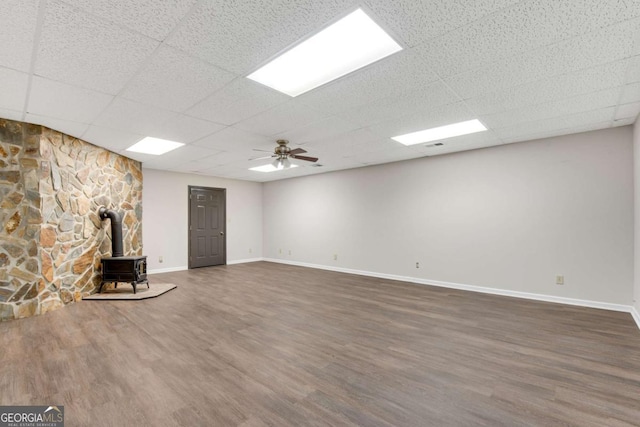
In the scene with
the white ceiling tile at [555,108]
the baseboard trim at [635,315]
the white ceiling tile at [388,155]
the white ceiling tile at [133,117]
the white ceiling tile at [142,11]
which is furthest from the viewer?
the white ceiling tile at [388,155]

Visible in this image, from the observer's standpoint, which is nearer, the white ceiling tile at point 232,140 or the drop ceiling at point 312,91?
the drop ceiling at point 312,91

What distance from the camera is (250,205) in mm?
8758

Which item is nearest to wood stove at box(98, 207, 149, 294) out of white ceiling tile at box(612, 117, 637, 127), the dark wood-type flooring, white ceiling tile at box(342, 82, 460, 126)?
the dark wood-type flooring

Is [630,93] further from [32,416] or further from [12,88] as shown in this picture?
[12,88]

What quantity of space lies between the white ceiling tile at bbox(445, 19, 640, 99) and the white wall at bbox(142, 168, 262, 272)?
6.56m

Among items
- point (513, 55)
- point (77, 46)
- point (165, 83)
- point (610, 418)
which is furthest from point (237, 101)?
point (610, 418)

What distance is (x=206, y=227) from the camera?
25.2 ft

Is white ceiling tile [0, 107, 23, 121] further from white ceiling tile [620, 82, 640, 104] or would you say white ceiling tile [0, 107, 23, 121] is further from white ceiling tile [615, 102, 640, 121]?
white ceiling tile [615, 102, 640, 121]

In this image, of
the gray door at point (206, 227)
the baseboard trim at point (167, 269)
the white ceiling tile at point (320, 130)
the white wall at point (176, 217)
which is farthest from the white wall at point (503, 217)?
the baseboard trim at point (167, 269)

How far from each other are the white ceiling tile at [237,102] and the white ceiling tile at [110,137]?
4.85 feet

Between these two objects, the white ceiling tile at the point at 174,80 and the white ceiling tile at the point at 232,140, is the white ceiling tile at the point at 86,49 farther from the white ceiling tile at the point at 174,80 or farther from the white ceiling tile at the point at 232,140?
the white ceiling tile at the point at 232,140

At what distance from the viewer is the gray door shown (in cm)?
742

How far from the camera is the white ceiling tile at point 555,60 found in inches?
75.2

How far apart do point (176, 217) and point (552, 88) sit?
7341 millimetres
